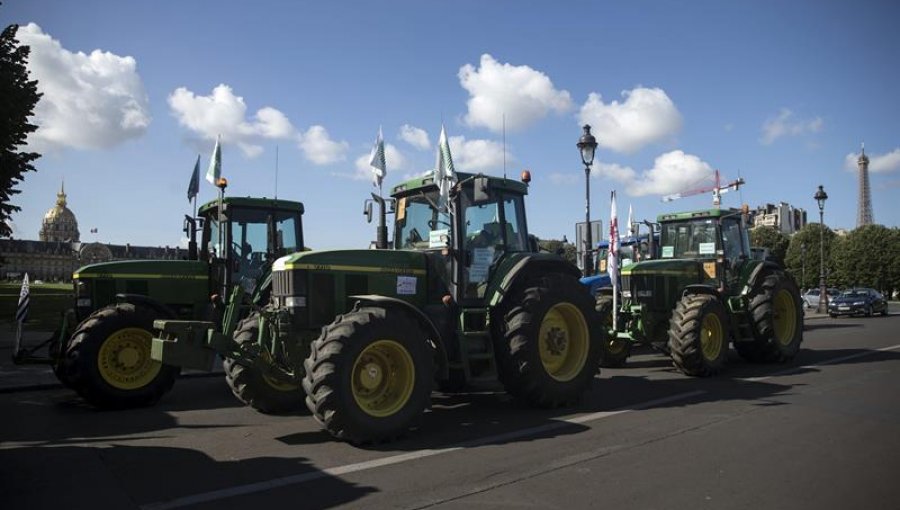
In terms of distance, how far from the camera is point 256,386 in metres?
7.14

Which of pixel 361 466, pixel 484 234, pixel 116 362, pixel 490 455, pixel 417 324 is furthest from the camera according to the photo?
pixel 116 362

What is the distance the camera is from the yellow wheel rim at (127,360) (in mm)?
7879

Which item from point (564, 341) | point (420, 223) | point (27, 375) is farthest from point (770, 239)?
point (27, 375)

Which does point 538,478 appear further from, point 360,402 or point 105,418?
point 105,418

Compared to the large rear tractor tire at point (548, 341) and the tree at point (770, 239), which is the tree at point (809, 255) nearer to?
the tree at point (770, 239)

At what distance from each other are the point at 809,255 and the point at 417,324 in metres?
74.1

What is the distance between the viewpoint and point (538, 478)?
15.7 ft

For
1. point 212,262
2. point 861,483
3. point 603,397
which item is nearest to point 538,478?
point 861,483

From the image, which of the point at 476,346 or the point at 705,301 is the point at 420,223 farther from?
the point at 705,301

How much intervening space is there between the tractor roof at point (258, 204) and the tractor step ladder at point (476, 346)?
488cm

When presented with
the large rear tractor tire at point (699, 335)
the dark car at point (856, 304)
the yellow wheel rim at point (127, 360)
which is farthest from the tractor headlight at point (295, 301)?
the dark car at point (856, 304)

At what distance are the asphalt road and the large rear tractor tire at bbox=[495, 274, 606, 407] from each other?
31 cm

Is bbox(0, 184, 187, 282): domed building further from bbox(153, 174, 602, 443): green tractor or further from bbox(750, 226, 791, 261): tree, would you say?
bbox(153, 174, 602, 443): green tractor

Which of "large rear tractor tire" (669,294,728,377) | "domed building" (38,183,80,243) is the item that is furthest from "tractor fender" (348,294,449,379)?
"domed building" (38,183,80,243)
